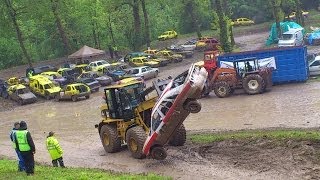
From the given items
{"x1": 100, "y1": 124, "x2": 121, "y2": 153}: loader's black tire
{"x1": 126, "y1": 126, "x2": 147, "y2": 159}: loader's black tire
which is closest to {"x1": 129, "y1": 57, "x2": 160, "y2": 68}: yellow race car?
{"x1": 100, "y1": 124, "x2": 121, "y2": 153}: loader's black tire

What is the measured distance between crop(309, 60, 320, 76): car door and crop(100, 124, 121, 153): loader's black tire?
16.8m

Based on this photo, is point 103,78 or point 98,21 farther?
point 98,21

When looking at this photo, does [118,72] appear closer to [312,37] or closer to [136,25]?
[136,25]

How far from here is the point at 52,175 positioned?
1384 cm

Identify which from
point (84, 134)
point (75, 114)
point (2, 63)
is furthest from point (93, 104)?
point (2, 63)

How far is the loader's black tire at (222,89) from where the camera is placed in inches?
1171

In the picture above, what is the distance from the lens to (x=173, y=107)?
51.6 ft

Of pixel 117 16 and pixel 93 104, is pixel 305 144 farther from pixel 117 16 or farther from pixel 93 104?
pixel 117 16

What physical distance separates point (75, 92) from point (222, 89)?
1273cm

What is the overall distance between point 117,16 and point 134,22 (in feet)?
8.90

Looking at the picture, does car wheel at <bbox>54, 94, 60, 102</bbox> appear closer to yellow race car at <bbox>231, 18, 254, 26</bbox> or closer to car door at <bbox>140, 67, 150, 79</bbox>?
car door at <bbox>140, 67, 150, 79</bbox>

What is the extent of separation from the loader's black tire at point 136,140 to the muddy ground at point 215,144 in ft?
1.00

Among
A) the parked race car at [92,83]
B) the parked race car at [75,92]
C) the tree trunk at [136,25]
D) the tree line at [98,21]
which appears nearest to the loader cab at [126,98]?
the parked race car at [75,92]

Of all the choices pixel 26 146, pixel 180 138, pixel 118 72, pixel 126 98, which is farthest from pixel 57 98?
pixel 26 146
